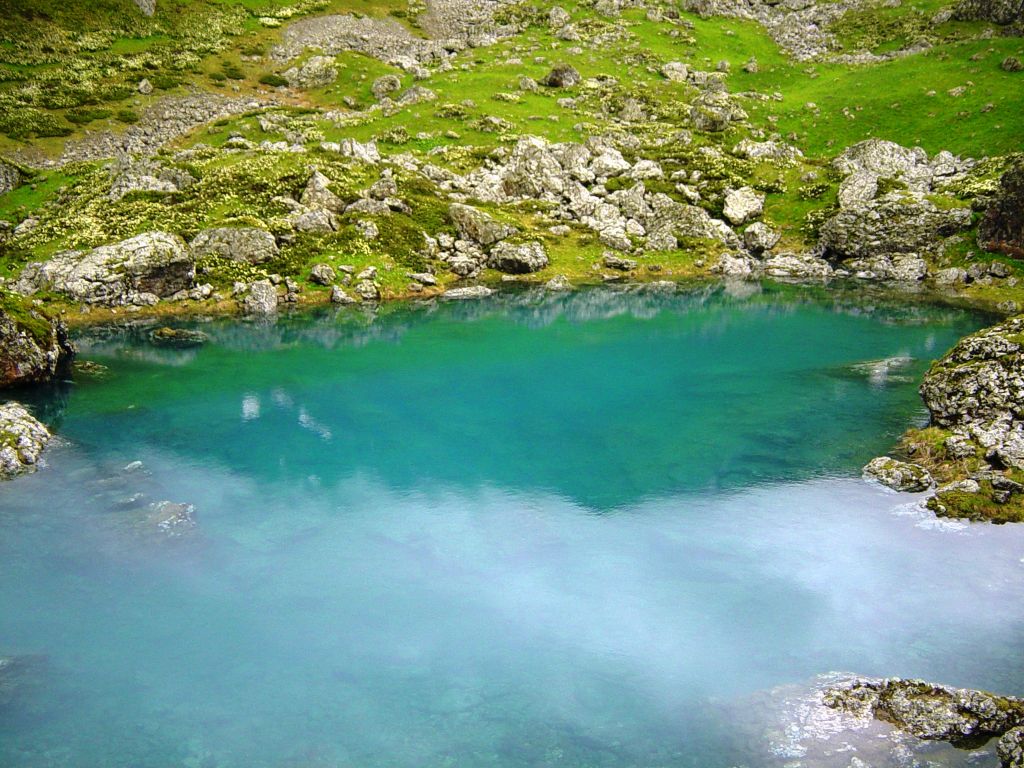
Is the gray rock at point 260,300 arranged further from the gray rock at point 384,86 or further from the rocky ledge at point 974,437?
A: the gray rock at point 384,86

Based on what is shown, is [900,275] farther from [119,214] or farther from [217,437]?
[119,214]

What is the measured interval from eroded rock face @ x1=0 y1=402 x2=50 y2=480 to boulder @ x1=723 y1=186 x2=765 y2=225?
67.8 m

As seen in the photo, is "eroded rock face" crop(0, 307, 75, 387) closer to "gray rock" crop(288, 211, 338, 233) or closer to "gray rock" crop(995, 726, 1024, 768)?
"gray rock" crop(288, 211, 338, 233)

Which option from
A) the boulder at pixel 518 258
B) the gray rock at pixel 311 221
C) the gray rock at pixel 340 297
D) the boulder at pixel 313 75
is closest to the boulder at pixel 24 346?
the gray rock at pixel 340 297

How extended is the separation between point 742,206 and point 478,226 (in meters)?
30.5

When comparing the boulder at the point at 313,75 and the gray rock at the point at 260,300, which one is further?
the boulder at the point at 313,75

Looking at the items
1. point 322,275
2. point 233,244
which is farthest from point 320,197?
point 322,275

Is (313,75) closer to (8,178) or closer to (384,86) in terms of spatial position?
(384,86)

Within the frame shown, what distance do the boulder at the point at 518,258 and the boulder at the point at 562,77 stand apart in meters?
54.3

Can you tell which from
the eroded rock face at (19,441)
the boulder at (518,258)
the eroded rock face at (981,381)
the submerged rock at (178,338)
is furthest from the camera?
the boulder at (518,258)

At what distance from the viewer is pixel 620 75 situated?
4540 inches

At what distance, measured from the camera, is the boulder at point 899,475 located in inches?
1021

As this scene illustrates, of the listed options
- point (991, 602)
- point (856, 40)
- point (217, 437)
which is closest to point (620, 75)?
point (856, 40)

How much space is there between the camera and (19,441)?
29234 mm
